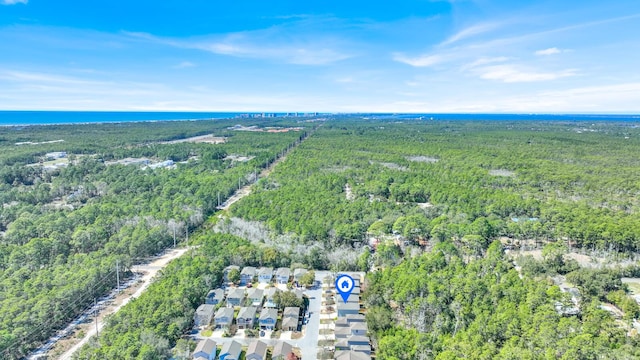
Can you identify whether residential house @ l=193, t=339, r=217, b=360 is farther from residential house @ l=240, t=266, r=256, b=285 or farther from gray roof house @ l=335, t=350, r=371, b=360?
residential house @ l=240, t=266, r=256, b=285

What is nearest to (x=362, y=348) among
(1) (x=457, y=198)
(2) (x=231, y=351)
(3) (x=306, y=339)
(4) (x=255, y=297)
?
(3) (x=306, y=339)

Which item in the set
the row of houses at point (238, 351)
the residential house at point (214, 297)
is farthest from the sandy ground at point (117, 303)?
the row of houses at point (238, 351)

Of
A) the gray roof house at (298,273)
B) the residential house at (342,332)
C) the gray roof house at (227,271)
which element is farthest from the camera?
the gray roof house at (227,271)

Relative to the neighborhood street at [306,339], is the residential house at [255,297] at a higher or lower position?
higher

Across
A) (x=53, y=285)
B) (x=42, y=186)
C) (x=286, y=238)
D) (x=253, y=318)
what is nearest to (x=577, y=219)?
(x=286, y=238)

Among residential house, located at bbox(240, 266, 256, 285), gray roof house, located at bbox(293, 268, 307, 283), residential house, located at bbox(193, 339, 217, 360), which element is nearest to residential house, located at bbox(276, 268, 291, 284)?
gray roof house, located at bbox(293, 268, 307, 283)

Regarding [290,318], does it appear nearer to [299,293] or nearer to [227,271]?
[299,293]

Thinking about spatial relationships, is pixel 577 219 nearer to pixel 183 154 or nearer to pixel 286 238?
pixel 286 238

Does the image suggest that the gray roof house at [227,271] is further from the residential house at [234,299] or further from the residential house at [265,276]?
the residential house at [234,299]
